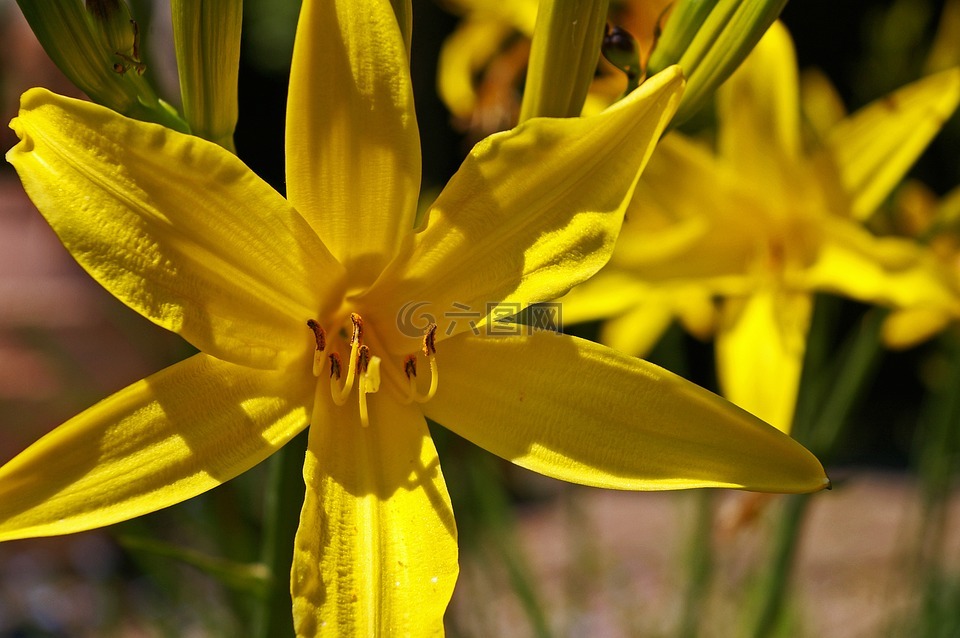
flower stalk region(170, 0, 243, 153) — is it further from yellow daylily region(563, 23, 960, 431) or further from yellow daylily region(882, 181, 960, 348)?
yellow daylily region(882, 181, 960, 348)

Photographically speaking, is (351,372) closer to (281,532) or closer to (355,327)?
(355,327)

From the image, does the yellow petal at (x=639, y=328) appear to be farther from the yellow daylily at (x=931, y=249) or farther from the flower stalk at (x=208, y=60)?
the flower stalk at (x=208, y=60)

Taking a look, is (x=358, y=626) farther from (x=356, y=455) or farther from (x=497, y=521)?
(x=497, y=521)

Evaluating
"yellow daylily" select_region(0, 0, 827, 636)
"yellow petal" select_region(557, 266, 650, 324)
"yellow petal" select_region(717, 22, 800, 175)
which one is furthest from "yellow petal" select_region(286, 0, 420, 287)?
"yellow petal" select_region(717, 22, 800, 175)

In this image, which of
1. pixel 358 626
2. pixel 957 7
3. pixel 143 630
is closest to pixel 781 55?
pixel 957 7

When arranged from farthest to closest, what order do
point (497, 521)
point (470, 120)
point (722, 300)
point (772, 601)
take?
point (470, 120)
point (497, 521)
point (722, 300)
point (772, 601)

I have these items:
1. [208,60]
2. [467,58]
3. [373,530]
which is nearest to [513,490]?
[467,58]

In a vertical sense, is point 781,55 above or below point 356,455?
above
